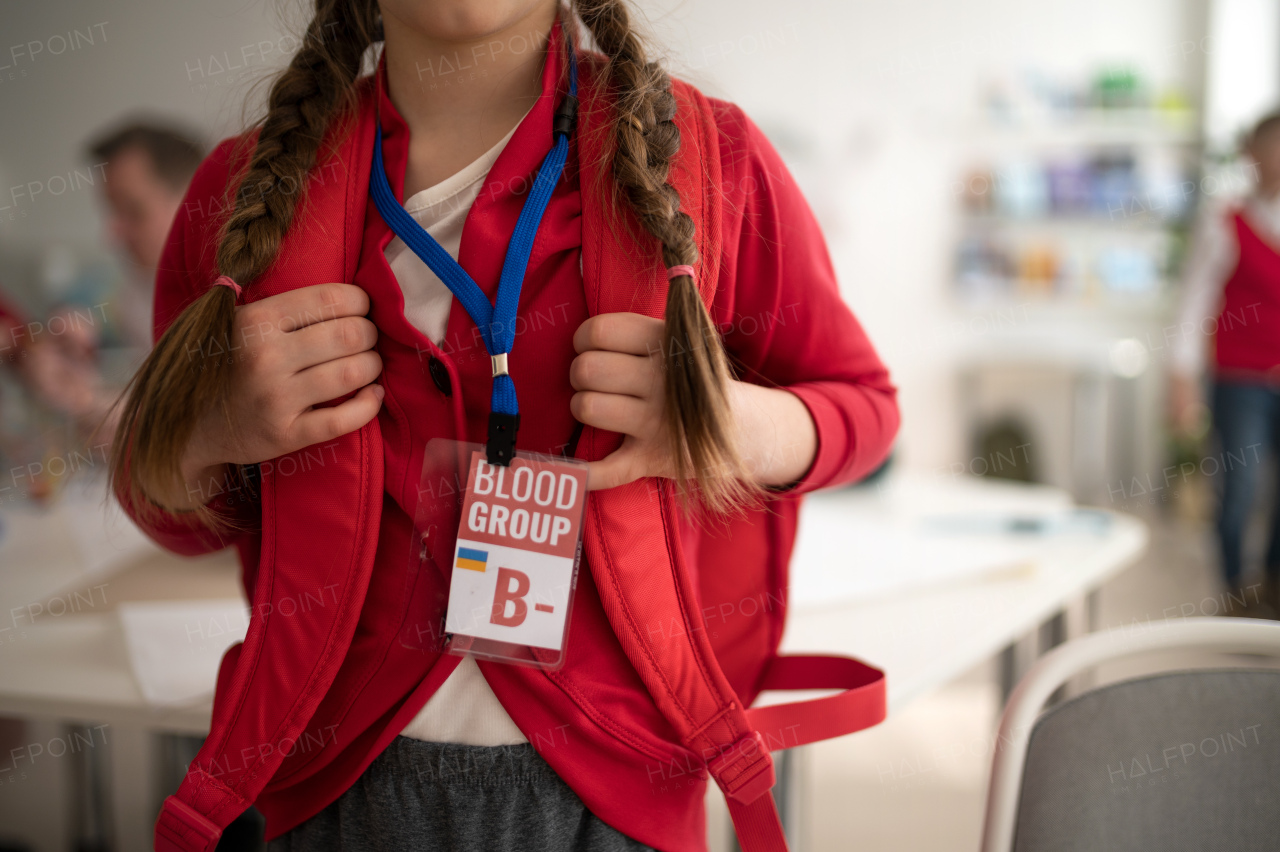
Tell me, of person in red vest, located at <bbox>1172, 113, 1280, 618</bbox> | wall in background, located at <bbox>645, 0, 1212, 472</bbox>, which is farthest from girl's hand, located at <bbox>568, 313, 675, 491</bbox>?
wall in background, located at <bbox>645, 0, 1212, 472</bbox>

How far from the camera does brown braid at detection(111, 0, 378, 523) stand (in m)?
0.63

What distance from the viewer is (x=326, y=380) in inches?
25.2

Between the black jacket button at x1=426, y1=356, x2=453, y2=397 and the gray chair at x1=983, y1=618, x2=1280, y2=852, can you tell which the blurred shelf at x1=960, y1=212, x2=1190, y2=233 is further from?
the black jacket button at x1=426, y1=356, x2=453, y2=397

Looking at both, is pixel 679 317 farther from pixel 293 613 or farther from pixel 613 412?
pixel 293 613

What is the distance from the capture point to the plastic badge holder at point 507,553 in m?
0.63

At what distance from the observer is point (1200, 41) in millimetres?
4473

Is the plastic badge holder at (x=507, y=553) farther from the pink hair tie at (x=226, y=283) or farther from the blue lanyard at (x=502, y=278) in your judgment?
the pink hair tie at (x=226, y=283)

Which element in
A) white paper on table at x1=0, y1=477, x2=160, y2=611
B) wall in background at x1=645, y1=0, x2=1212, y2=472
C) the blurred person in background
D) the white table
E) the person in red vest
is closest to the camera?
the white table

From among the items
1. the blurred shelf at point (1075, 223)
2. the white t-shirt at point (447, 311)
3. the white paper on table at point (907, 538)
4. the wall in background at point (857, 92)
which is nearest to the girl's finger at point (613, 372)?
the white t-shirt at point (447, 311)

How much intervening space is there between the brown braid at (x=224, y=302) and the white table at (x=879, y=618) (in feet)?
1.43

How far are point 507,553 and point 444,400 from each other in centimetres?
12

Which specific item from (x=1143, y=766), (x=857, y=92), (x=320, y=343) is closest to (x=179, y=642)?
(x=320, y=343)

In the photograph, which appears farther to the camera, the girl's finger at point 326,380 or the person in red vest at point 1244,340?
the person in red vest at point 1244,340

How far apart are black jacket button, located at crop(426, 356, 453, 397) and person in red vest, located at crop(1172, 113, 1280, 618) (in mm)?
3171
